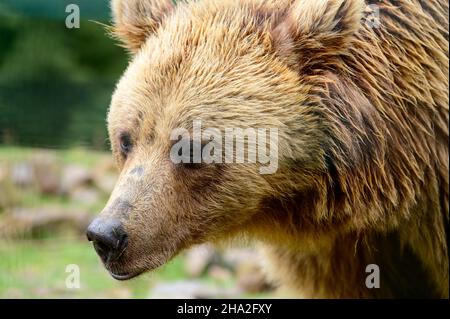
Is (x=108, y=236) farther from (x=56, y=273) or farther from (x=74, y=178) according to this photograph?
(x=74, y=178)

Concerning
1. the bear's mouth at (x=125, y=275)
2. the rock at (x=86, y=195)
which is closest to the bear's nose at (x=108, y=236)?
the bear's mouth at (x=125, y=275)

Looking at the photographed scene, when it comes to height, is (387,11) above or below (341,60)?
above

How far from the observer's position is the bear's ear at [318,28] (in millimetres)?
4008

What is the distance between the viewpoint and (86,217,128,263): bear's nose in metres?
3.73

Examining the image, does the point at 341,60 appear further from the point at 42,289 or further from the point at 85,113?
the point at 85,113

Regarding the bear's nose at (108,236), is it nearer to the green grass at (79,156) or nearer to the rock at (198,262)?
the rock at (198,262)

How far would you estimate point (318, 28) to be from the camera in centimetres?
405

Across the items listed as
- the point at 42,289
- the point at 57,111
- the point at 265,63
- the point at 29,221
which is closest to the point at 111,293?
the point at 42,289

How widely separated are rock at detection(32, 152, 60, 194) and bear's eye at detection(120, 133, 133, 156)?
4762mm

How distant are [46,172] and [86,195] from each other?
0.60 meters

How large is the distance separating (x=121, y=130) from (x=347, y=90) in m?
1.22

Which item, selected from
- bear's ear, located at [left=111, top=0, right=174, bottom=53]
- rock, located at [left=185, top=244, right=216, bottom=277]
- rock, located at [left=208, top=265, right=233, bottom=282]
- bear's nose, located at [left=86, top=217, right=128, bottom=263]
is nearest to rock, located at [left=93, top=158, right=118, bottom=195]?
rock, located at [left=185, top=244, right=216, bottom=277]

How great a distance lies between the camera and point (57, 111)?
29.1ft

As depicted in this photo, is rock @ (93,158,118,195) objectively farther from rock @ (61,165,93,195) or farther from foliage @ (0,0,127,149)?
foliage @ (0,0,127,149)
